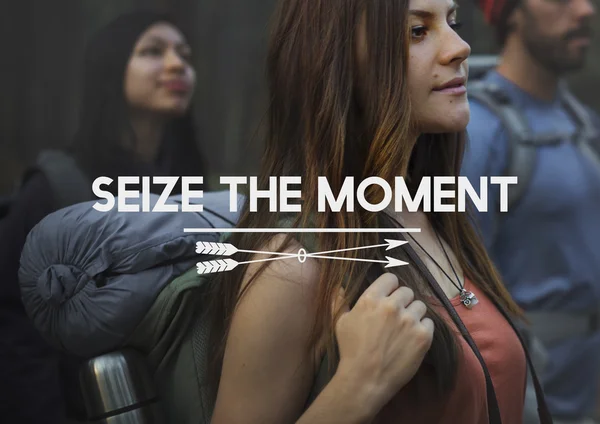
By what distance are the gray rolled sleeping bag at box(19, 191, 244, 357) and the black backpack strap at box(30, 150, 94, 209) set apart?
0.70 ft

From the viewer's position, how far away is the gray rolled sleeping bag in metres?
1.26

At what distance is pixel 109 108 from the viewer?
1.66m

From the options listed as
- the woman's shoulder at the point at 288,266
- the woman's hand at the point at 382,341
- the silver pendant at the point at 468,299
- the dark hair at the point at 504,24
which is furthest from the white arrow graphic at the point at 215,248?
the dark hair at the point at 504,24

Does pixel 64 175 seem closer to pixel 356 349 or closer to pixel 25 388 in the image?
pixel 25 388

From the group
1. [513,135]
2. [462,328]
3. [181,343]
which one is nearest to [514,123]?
[513,135]

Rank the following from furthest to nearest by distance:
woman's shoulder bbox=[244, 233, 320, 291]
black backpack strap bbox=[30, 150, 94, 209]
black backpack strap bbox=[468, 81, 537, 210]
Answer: black backpack strap bbox=[468, 81, 537, 210], black backpack strap bbox=[30, 150, 94, 209], woman's shoulder bbox=[244, 233, 320, 291]

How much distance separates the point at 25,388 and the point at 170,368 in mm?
423

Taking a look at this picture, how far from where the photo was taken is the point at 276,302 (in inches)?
43.3

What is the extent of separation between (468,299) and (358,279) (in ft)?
0.67

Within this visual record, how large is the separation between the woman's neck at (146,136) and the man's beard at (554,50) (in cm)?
100

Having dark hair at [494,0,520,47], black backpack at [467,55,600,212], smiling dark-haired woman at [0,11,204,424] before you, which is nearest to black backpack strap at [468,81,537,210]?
black backpack at [467,55,600,212]

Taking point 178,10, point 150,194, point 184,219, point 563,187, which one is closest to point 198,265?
point 184,219

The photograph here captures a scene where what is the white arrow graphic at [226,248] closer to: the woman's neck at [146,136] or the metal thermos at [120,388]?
the metal thermos at [120,388]

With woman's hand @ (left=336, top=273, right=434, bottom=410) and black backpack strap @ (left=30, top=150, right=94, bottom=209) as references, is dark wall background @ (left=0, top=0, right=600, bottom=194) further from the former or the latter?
woman's hand @ (left=336, top=273, right=434, bottom=410)
